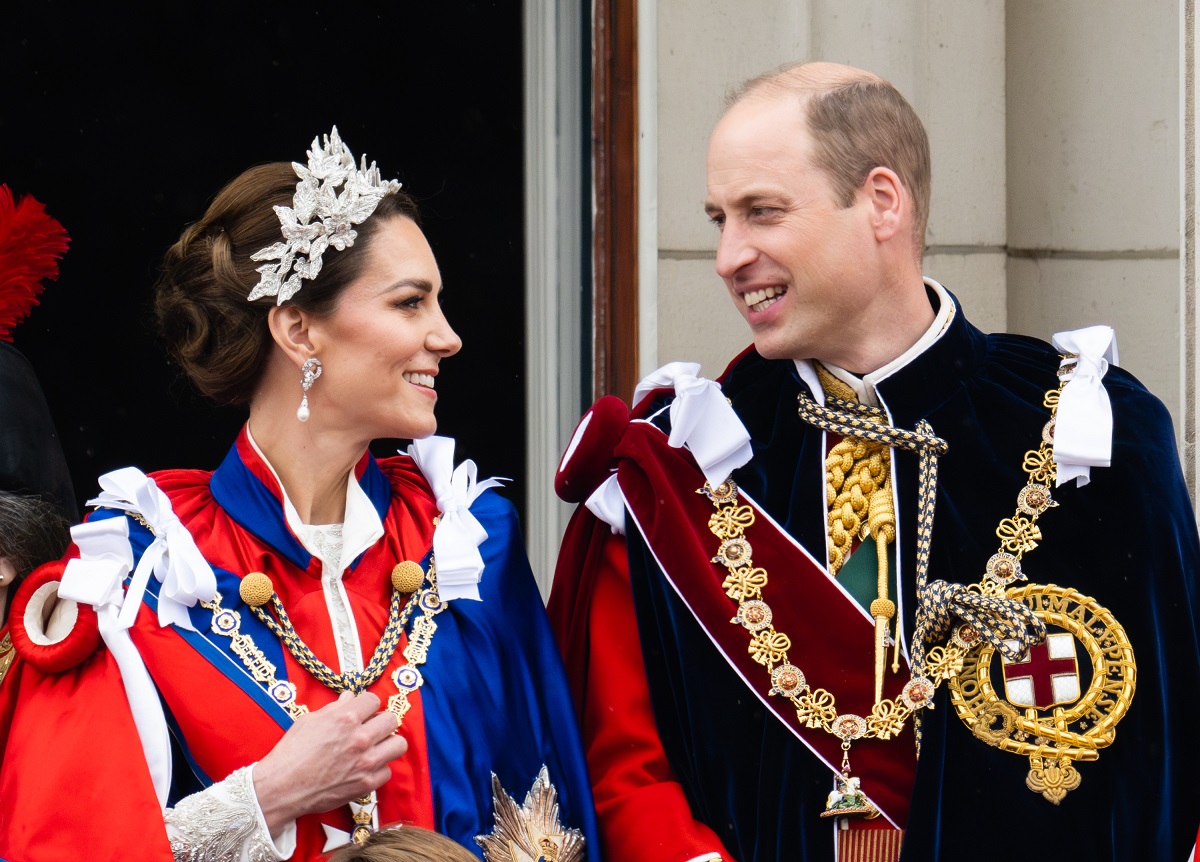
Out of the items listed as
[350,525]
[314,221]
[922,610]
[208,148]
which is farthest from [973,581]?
[208,148]

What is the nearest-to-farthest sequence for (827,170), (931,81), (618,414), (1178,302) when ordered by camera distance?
(827,170), (618,414), (1178,302), (931,81)

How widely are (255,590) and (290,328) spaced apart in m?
0.45

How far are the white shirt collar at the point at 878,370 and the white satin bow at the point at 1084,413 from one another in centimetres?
20

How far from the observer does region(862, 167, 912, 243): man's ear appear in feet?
9.02

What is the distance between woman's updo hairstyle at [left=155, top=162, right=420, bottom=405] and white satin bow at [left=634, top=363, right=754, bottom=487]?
1.92 feet

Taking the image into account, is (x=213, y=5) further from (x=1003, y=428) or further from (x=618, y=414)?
(x=1003, y=428)

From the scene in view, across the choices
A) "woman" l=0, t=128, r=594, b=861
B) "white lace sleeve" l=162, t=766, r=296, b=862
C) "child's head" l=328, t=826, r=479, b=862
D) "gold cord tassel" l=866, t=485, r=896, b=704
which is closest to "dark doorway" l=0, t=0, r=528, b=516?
"woman" l=0, t=128, r=594, b=861

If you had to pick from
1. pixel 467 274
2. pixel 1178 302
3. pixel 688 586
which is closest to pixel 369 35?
pixel 467 274

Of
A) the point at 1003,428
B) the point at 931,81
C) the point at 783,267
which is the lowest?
the point at 1003,428

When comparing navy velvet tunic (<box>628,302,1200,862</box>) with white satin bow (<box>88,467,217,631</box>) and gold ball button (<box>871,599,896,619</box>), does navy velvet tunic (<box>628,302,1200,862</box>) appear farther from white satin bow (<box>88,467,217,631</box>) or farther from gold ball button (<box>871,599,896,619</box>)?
white satin bow (<box>88,467,217,631</box>)

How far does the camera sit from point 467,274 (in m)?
5.29

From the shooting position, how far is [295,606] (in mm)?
2691

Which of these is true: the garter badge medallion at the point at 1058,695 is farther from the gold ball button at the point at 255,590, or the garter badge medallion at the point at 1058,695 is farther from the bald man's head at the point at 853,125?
the gold ball button at the point at 255,590

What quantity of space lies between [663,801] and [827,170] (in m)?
1.07
